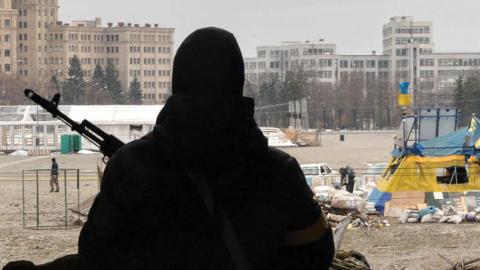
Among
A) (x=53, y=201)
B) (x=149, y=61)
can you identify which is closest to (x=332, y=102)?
(x=149, y=61)

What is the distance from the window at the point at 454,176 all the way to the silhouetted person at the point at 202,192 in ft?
66.4

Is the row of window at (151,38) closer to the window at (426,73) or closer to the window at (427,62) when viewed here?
the window at (426,73)

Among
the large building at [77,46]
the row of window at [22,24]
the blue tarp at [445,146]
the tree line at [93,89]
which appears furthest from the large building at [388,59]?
the blue tarp at [445,146]

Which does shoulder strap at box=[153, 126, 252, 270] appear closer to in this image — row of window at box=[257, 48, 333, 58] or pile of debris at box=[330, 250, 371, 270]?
pile of debris at box=[330, 250, 371, 270]

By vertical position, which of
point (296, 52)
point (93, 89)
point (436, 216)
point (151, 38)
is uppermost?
point (151, 38)

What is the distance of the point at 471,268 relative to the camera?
38.3 ft

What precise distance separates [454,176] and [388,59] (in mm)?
166618

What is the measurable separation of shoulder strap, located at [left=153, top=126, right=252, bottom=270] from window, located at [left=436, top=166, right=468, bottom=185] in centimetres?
2033

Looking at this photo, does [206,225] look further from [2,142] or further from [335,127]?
[335,127]

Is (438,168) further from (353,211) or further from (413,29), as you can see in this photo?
(413,29)

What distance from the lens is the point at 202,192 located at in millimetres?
1993

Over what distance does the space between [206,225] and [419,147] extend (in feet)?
68.1

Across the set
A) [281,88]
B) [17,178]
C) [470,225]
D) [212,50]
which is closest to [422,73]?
[281,88]

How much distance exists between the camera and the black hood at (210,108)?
2023 mm
